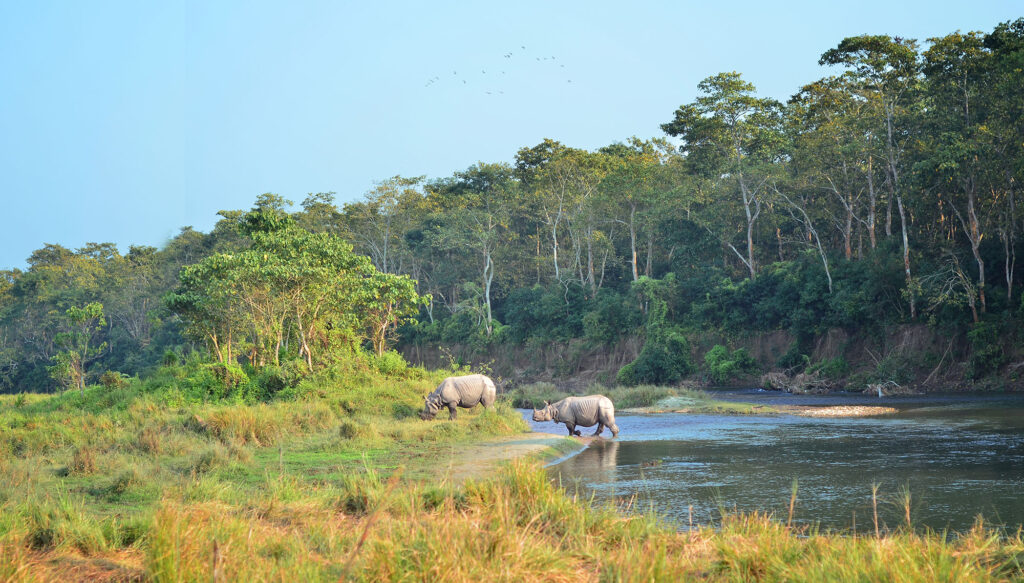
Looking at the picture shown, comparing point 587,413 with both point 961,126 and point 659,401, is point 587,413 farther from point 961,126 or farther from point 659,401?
point 961,126

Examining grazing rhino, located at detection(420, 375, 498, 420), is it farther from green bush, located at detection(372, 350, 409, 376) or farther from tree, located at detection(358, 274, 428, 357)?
tree, located at detection(358, 274, 428, 357)

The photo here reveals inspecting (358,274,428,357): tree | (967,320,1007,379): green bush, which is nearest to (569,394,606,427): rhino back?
(358,274,428,357): tree

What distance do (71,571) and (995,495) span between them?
36.1ft

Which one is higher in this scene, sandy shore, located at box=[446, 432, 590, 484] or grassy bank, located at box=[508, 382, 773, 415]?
sandy shore, located at box=[446, 432, 590, 484]

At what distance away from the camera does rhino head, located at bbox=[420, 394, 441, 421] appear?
2031 cm

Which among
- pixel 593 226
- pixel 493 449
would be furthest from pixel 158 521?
pixel 593 226

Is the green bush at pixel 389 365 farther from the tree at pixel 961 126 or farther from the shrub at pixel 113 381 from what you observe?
the tree at pixel 961 126

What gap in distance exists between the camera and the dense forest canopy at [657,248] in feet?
90.7

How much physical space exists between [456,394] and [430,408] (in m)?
0.73

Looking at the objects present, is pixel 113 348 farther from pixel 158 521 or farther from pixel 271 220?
pixel 158 521

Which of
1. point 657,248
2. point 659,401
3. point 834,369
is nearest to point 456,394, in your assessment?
point 659,401

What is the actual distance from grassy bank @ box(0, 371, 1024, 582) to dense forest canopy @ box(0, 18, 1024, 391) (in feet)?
40.9

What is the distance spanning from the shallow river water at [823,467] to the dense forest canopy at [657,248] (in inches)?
348

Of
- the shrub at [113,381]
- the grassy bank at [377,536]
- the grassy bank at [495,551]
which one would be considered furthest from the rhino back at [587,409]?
the shrub at [113,381]
